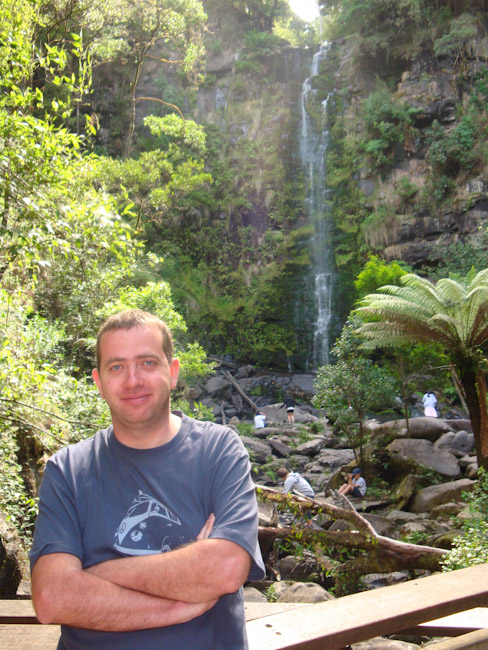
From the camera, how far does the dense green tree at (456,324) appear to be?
354 inches

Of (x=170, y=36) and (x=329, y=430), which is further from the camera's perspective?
(x=329, y=430)

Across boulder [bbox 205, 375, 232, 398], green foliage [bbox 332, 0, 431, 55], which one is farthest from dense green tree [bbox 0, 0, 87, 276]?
green foliage [bbox 332, 0, 431, 55]

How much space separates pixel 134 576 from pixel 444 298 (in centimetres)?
930

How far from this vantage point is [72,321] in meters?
10.6

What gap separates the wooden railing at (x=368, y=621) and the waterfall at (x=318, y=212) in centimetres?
2153

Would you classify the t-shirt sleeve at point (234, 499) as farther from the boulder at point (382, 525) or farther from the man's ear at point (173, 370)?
the boulder at point (382, 525)

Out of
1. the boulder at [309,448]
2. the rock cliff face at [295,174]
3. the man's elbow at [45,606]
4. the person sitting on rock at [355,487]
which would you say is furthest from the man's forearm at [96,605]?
the rock cliff face at [295,174]

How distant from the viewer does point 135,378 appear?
5.12 ft

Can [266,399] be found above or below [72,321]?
below

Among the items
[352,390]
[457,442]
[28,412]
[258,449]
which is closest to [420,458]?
[457,442]

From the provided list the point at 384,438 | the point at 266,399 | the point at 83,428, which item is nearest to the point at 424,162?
the point at 266,399

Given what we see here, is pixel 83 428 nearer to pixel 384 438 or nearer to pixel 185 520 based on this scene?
pixel 185 520

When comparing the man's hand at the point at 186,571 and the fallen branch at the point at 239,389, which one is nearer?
the man's hand at the point at 186,571

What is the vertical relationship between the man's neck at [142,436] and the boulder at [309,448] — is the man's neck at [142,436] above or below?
above
